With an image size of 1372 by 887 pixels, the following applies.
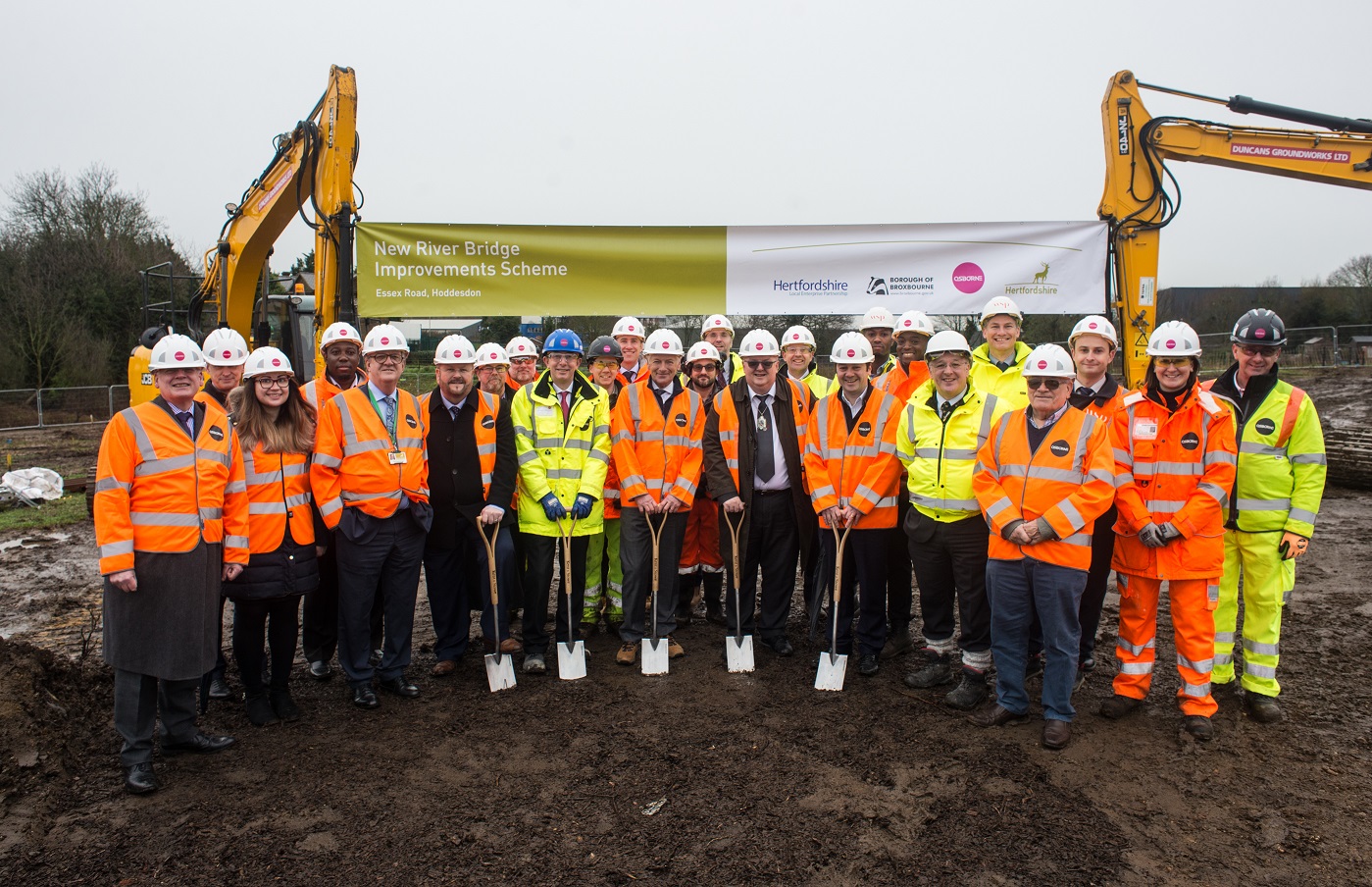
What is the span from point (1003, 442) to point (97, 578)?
26.7ft

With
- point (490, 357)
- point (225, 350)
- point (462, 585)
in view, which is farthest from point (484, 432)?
point (225, 350)

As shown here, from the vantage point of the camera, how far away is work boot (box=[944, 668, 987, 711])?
4.77 m

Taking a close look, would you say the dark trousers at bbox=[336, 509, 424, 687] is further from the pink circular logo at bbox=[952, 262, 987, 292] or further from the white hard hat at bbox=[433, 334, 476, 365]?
the pink circular logo at bbox=[952, 262, 987, 292]

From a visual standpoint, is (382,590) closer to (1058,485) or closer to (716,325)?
(716,325)

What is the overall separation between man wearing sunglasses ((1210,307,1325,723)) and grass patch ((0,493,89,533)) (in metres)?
12.1

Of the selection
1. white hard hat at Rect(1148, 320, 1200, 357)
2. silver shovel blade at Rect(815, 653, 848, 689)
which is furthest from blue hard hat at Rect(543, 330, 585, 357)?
white hard hat at Rect(1148, 320, 1200, 357)

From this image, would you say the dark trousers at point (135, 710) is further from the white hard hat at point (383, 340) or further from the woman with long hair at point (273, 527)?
the white hard hat at point (383, 340)

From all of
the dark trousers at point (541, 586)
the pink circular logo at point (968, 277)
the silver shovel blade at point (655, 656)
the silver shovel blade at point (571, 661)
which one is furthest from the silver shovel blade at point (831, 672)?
the pink circular logo at point (968, 277)

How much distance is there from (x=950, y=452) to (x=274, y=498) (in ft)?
12.4

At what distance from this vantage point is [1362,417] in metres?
15.7

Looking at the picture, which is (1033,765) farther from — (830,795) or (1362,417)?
(1362,417)

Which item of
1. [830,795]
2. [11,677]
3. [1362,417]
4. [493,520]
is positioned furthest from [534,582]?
[1362,417]

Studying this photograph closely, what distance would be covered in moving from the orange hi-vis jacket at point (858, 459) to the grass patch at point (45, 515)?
9.71 metres

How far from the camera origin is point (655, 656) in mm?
5430
